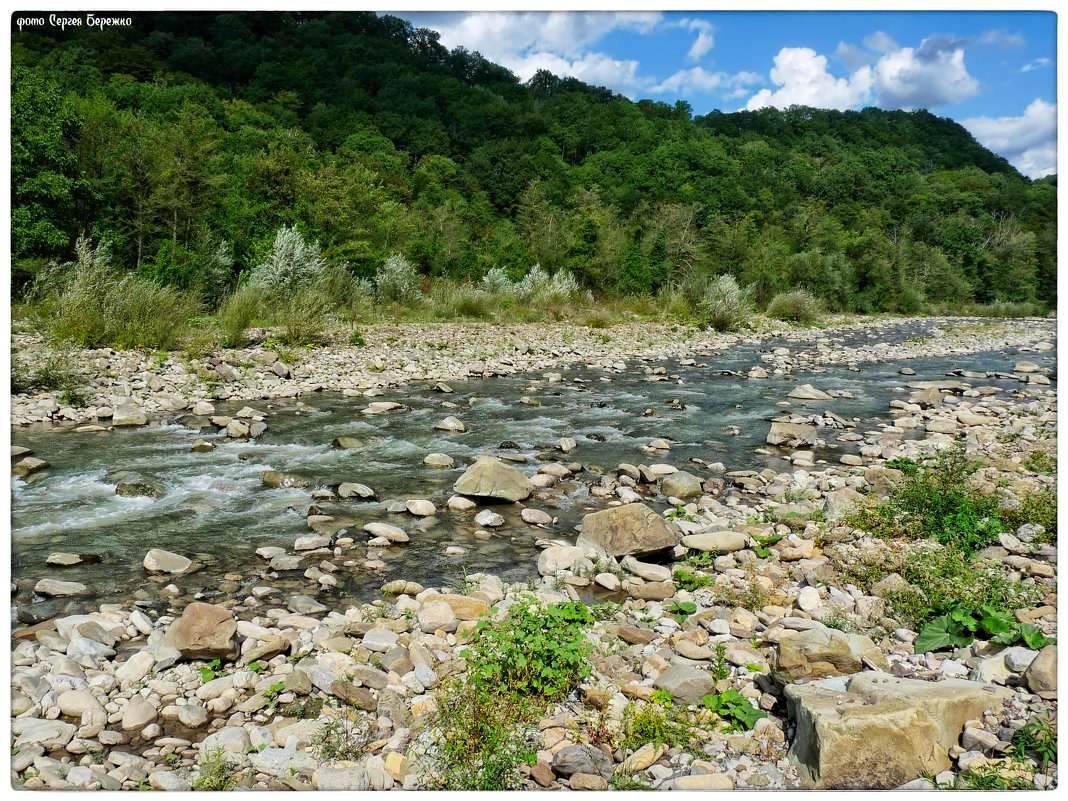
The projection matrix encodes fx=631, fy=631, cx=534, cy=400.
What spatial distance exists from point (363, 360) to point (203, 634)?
38.6 ft

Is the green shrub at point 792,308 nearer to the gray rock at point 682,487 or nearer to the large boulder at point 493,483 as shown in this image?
the gray rock at point 682,487

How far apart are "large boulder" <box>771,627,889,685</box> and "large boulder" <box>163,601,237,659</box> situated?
2949 millimetres

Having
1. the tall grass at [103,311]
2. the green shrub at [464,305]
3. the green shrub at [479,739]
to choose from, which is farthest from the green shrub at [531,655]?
the green shrub at [464,305]

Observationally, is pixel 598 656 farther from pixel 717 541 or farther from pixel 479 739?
pixel 717 541

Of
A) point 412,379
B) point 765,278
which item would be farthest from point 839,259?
point 412,379

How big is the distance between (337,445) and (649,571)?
530cm

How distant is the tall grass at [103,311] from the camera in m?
12.4

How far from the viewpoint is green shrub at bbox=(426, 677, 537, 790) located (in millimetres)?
2506

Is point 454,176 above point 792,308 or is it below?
above

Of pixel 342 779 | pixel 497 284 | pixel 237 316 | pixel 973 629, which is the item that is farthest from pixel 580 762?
pixel 497 284

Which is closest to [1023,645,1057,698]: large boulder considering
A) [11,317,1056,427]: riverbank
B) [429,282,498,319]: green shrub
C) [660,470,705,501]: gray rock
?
[660,470,705,501]: gray rock

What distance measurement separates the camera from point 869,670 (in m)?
3.17

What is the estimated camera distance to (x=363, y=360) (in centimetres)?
1491

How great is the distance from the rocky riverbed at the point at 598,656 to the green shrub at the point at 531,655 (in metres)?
0.12
